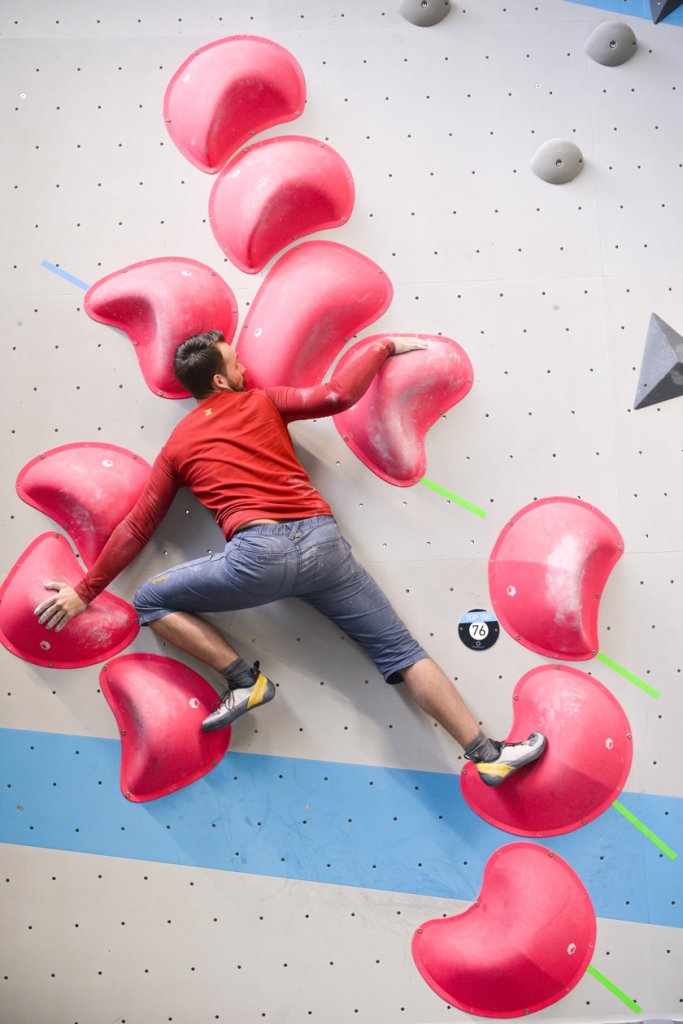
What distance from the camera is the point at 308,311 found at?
96.3 inches

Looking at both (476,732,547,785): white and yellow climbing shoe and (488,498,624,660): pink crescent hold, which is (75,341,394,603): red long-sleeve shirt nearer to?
(488,498,624,660): pink crescent hold

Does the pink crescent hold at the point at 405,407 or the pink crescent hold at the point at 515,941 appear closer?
the pink crescent hold at the point at 515,941

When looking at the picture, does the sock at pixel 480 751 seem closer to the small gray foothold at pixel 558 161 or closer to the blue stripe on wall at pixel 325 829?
the blue stripe on wall at pixel 325 829

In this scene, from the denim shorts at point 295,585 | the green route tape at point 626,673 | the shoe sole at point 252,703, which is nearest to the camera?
the denim shorts at point 295,585

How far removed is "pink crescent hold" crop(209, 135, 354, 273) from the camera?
2482 millimetres

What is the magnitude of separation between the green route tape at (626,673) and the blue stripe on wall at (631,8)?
2.00 meters

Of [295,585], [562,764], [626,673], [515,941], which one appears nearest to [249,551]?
[295,585]

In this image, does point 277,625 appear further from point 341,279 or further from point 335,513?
point 341,279

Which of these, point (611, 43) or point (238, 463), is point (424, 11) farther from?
point (238, 463)

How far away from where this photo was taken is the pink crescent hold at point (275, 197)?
8.14ft

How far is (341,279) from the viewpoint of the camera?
2.48 m

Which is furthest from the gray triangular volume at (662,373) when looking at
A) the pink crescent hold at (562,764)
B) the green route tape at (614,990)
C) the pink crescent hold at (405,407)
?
the green route tape at (614,990)

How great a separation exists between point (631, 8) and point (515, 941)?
9.27ft

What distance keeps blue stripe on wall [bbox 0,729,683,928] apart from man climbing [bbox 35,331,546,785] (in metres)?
0.23
